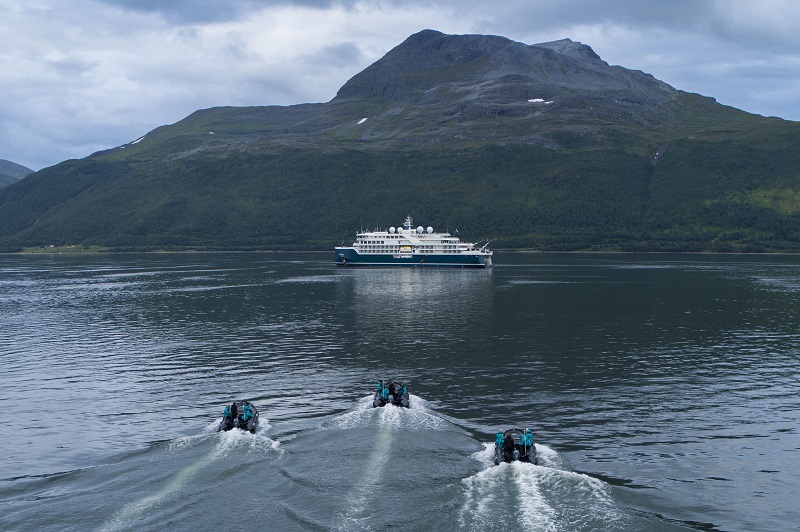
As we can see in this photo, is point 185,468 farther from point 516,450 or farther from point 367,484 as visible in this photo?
point 516,450

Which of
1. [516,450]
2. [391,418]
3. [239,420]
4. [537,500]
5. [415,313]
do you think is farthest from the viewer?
[415,313]

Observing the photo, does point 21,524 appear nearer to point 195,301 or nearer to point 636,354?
point 636,354

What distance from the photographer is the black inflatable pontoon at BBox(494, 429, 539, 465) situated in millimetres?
38812

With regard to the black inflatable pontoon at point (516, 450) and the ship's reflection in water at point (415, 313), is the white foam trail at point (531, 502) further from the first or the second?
the ship's reflection in water at point (415, 313)

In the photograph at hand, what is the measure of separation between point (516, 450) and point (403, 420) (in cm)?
1136

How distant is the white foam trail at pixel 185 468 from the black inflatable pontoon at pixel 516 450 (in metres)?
13.8

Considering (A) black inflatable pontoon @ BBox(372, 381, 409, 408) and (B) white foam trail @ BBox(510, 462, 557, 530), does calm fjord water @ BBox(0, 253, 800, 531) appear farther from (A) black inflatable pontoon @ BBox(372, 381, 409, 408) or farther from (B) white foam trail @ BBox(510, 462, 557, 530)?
(A) black inflatable pontoon @ BBox(372, 381, 409, 408)

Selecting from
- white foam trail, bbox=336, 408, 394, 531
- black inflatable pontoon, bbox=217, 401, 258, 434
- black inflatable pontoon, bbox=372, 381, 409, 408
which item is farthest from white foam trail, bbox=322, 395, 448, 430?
black inflatable pontoon, bbox=217, 401, 258, 434

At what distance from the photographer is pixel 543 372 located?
65.3 meters

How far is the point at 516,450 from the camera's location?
39.2m

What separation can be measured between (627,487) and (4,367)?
64630 millimetres

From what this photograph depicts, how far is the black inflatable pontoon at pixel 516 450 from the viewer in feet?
127

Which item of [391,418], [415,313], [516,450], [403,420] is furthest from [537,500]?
[415,313]

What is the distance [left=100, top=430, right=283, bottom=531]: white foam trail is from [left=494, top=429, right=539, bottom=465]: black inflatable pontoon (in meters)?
13.8
